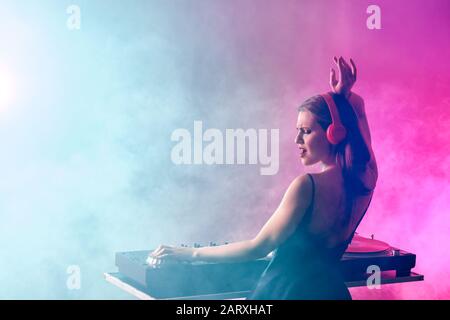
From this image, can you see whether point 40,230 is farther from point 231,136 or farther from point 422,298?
point 422,298

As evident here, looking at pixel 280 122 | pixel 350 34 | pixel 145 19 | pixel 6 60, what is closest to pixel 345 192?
pixel 280 122

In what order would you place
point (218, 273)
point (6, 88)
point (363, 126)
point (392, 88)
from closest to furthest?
point (218, 273) → point (363, 126) → point (6, 88) → point (392, 88)

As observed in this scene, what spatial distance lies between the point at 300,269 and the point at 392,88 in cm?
129

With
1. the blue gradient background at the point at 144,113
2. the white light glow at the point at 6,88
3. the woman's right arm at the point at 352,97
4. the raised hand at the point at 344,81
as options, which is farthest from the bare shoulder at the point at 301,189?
the white light glow at the point at 6,88

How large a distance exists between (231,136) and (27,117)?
104cm

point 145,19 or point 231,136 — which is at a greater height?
point 145,19

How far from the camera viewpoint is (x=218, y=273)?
2.69 m

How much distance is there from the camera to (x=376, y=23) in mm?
3406

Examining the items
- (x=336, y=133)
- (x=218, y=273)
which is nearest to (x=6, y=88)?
(x=218, y=273)

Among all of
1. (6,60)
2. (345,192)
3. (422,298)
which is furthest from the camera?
(422,298)

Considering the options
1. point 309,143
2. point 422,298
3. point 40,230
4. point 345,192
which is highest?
point 309,143

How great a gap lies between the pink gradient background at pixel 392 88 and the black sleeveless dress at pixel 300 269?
A: 68cm

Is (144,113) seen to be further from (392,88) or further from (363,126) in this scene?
(392,88)
